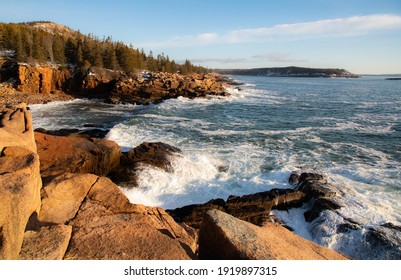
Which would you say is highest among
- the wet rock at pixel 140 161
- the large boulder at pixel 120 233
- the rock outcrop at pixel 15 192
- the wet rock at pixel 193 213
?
the rock outcrop at pixel 15 192

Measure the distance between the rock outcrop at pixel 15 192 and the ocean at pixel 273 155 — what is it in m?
6.91

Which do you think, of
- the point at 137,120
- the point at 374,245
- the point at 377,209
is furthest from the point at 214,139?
the point at 374,245

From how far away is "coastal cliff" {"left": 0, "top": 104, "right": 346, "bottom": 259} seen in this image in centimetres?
521

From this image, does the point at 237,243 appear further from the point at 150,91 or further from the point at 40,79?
the point at 40,79

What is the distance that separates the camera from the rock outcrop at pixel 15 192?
483cm

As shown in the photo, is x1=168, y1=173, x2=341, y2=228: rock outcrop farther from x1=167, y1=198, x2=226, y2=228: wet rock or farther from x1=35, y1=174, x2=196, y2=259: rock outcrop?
x1=35, y1=174, x2=196, y2=259: rock outcrop

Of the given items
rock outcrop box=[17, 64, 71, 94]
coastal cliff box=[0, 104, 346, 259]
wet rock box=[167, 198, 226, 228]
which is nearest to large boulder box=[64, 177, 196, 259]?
coastal cliff box=[0, 104, 346, 259]

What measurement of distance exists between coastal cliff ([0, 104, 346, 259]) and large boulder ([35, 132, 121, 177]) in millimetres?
4719

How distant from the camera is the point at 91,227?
630 centimetres

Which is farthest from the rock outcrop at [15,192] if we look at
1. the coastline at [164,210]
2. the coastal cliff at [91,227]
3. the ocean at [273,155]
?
the ocean at [273,155]

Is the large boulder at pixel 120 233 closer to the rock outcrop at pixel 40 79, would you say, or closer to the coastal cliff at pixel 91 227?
the coastal cliff at pixel 91 227

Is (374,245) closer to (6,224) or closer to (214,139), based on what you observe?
(6,224)

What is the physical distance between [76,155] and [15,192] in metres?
9.18

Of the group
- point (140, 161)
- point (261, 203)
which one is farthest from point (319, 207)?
point (140, 161)
